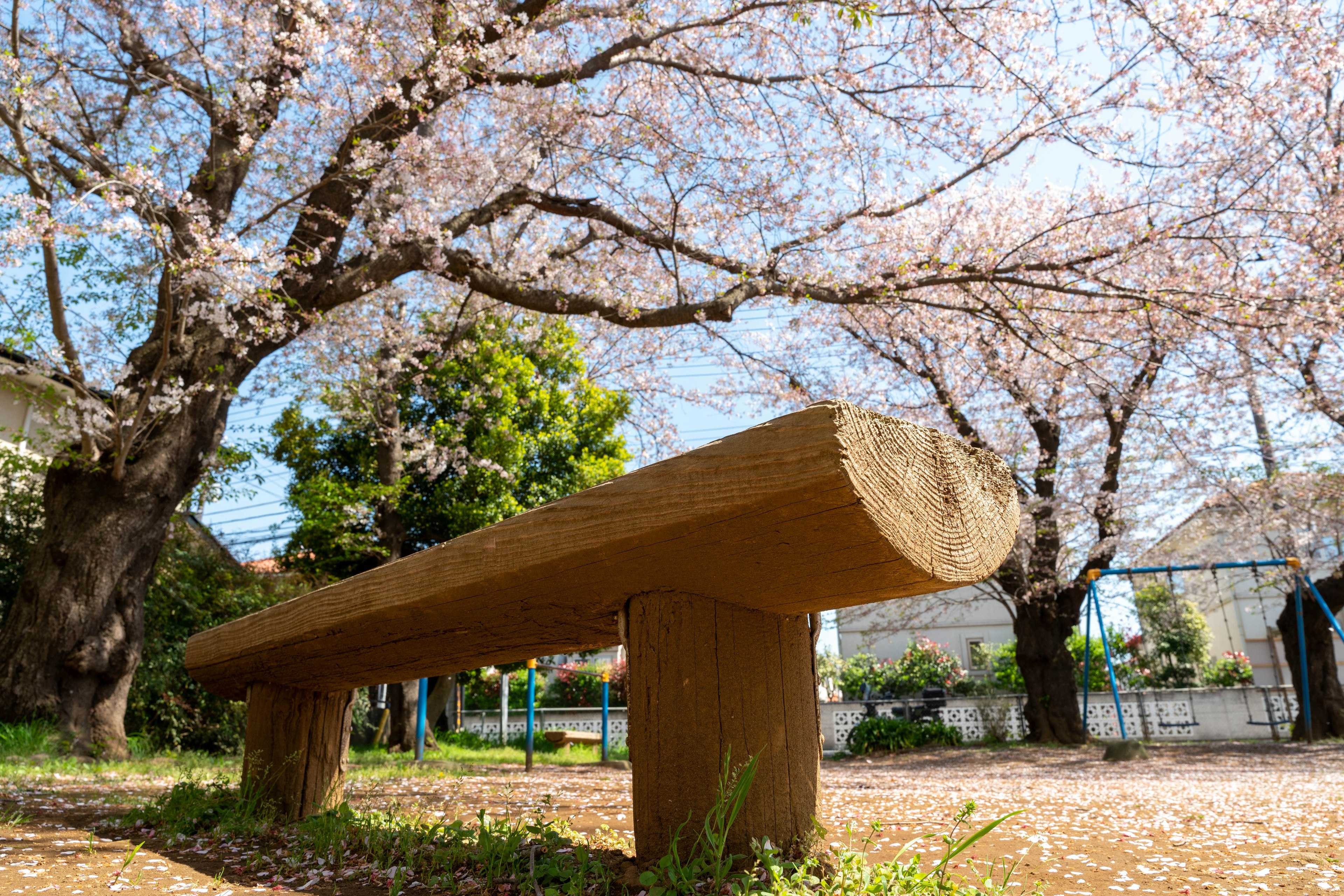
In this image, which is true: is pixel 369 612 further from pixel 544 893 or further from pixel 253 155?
pixel 253 155

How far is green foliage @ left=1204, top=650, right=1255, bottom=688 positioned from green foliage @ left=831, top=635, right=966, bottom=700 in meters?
4.67

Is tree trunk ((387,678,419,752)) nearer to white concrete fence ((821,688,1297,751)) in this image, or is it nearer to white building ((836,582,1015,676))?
white concrete fence ((821,688,1297,751))

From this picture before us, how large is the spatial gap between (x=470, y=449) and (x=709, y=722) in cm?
950

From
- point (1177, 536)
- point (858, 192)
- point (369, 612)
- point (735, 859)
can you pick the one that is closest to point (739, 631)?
point (735, 859)

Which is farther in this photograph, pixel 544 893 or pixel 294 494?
pixel 294 494

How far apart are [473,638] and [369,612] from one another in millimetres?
270

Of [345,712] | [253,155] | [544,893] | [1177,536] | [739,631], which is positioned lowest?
[544,893]

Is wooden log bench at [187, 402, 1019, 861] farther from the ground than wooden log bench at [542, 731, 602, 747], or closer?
farther from the ground

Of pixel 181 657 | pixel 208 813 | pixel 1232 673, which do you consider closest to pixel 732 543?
pixel 208 813

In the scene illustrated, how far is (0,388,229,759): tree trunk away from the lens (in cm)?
560

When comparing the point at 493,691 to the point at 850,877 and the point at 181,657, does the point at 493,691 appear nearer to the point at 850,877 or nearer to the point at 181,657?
the point at 181,657

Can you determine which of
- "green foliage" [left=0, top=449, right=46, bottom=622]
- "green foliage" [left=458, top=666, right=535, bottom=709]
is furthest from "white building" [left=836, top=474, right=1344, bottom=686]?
"green foliage" [left=0, top=449, right=46, bottom=622]

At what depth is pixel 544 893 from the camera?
167 cm

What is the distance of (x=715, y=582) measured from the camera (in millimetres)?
1606
